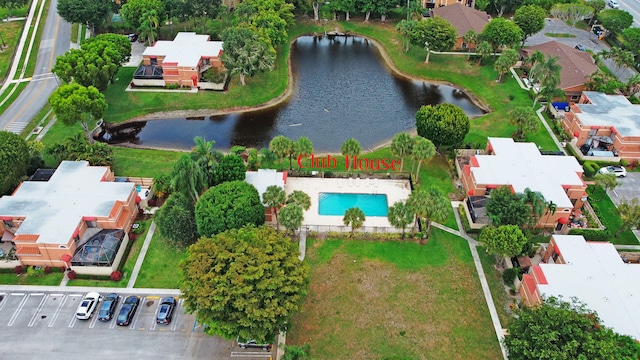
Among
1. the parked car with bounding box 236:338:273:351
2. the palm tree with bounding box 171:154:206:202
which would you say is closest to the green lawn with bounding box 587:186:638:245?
the parked car with bounding box 236:338:273:351

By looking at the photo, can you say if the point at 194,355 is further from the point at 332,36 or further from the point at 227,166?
the point at 332,36

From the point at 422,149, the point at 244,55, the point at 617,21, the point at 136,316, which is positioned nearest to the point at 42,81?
the point at 244,55

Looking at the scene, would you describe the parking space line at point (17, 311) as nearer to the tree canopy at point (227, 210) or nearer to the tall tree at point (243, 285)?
the tall tree at point (243, 285)

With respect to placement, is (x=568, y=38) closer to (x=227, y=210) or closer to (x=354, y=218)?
(x=354, y=218)

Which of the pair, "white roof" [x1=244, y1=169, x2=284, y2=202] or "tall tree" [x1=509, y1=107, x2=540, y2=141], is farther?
"tall tree" [x1=509, y1=107, x2=540, y2=141]

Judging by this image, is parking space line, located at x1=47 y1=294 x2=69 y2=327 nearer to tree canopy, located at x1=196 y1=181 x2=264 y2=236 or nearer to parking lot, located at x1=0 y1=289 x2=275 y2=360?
parking lot, located at x1=0 y1=289 x2=275 y2=360

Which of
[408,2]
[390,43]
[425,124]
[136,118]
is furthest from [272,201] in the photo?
[408,2]

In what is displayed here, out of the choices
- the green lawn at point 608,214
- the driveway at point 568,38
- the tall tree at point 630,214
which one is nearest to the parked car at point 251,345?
the tall tree at point 630,214

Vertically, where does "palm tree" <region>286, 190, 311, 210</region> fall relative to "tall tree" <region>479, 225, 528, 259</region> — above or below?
above
